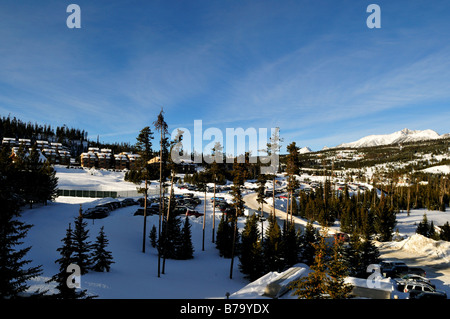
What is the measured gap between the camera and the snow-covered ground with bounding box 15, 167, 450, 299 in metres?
16.4

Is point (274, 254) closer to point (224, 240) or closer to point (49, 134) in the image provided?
point (224, 240)

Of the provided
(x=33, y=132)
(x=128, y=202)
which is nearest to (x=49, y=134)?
(x=33, y=132)

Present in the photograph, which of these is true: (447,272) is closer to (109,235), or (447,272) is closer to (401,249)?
(401,249)

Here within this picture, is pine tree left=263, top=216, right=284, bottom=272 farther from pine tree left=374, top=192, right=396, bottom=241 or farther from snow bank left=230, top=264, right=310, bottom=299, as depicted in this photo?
pine tree left=374, top=192, right=396, bottom=241

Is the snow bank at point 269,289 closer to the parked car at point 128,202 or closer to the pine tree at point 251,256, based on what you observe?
the pine tree at point 251,256

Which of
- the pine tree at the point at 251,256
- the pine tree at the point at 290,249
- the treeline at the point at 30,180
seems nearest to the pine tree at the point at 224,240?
the pine tree at the point at 251,256

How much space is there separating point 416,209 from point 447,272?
61503 mm

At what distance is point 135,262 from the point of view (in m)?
23.2

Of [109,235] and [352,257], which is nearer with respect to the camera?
[352,257]

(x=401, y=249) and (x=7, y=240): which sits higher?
(x=7, y=240)

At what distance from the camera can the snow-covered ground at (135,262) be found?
647 inches

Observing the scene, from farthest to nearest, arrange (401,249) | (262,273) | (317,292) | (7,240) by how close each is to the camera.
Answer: (401,249)
(262,273)
(317,292)
(7,240)
